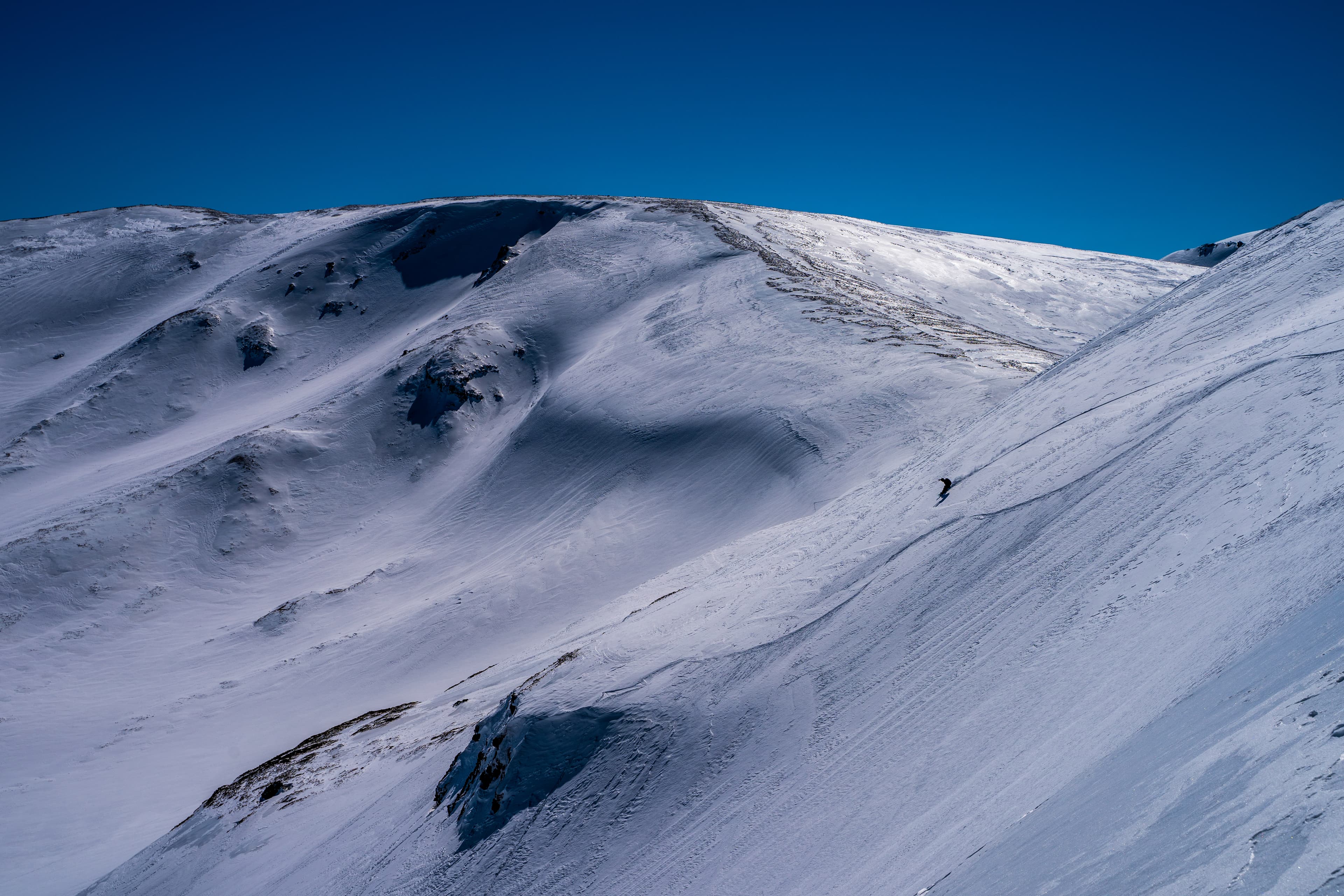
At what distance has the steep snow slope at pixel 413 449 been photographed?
71.6 feet

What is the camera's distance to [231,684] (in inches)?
989

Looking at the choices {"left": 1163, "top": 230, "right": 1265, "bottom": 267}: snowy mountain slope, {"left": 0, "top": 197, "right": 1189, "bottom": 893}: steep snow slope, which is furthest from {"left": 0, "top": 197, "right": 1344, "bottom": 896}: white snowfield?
{"left": 1163, "top": 230, "right": 1265, "bottom": 267}: snowy mountain slope

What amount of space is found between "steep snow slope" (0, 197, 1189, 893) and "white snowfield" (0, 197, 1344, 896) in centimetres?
21

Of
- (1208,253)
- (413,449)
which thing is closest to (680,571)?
(413,449)

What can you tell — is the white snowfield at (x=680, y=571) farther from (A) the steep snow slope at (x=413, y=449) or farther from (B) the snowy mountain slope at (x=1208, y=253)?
(B) the snowy mountain slope at (x=1208, y=253)

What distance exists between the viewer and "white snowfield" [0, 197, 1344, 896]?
5.87 metres

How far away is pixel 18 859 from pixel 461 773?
17335mm

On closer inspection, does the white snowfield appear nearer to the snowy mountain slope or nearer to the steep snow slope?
the steep snow slope

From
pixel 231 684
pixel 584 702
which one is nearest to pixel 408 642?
pixel 231 684

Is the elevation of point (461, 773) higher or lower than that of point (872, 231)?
lower

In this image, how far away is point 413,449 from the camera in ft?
118

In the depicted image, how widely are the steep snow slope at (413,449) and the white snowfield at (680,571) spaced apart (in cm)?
21

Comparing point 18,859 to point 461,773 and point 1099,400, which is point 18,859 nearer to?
point 461,773

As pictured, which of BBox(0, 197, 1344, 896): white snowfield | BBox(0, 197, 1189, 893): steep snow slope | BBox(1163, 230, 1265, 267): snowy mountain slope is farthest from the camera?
BBox(1163, 230, 1265, 267): snowy mountain slope
